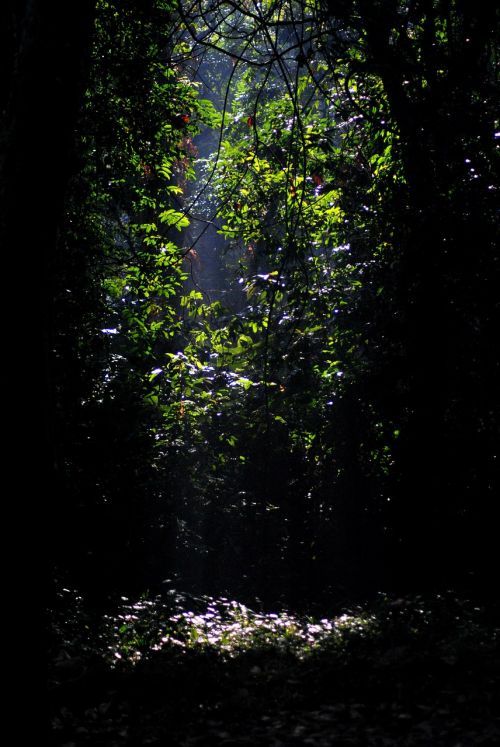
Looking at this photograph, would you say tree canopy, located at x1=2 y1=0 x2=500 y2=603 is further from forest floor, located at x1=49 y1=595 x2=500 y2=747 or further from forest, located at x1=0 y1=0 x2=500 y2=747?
forest floor, located at x1=49 y1=595 x2=500 y2=747

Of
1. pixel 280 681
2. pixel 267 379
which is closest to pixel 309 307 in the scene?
pixel 267 379

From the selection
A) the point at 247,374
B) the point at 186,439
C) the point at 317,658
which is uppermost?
the point at 247,374

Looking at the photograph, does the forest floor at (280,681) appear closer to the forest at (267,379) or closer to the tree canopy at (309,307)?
the forest at (267,379)

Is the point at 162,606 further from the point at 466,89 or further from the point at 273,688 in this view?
the point at 466,89

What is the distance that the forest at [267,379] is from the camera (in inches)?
153

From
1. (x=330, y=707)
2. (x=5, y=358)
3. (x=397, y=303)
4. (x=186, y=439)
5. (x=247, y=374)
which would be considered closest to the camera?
(x=5, y=358)

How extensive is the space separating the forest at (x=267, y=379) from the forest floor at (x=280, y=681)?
3 cm

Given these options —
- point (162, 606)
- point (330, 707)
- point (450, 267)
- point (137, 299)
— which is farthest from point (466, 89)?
point (162, 606)

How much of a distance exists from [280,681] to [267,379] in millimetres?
3708

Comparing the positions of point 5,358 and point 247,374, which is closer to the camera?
point 5,358

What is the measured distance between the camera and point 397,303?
811cm

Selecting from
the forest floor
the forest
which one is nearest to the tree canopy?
the forest

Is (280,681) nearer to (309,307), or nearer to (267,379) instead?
(267,379)

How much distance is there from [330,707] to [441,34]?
24.8 ft
